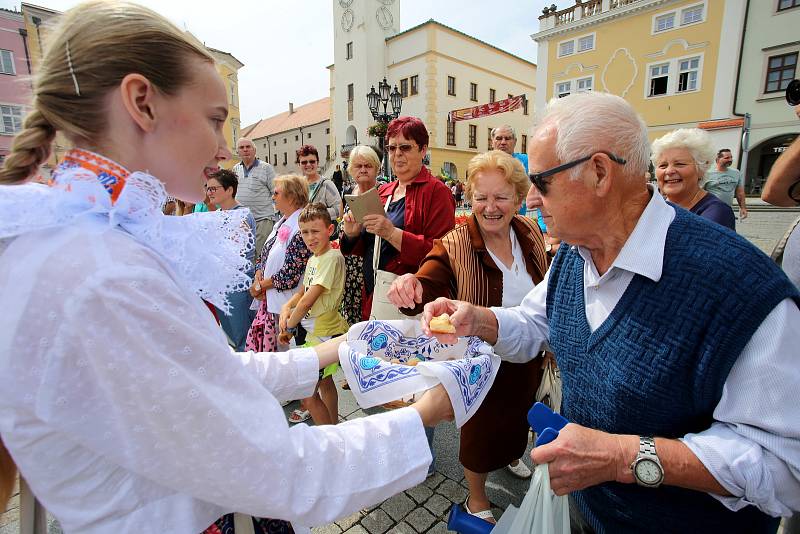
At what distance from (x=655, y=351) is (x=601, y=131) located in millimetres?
697

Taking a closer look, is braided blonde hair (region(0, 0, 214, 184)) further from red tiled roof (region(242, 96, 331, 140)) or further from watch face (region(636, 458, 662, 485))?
red tiled roof (region(242, 96, 331, 140))

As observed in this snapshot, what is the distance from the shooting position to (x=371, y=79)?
32875mm

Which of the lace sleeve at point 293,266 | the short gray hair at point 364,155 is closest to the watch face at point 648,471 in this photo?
the lace sleeve at point 293,266

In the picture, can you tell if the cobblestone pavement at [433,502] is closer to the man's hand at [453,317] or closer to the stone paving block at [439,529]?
the stone paving block at [439,529]

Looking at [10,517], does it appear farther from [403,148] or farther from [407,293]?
[403,148]

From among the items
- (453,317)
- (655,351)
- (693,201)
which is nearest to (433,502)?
(453,317)

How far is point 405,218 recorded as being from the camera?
10.1ft

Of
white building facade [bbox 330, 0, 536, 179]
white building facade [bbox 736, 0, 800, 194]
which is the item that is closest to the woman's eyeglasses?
white building facade [bbox 736, 0, 800, 194]

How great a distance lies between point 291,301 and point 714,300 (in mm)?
2920

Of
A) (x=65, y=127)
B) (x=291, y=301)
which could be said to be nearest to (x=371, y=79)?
(x=291, y=301)

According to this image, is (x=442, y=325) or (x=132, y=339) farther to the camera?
(x=442, y=325)

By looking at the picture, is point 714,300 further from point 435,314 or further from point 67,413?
point 67,413

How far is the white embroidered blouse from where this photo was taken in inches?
28.7

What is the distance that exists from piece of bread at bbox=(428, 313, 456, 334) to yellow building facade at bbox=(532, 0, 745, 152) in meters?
19.1
